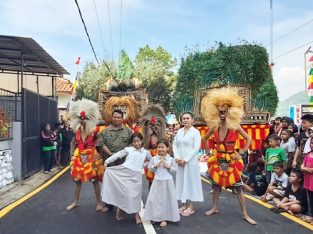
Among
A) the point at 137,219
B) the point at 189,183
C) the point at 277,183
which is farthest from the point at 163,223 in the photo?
the point at 277,183

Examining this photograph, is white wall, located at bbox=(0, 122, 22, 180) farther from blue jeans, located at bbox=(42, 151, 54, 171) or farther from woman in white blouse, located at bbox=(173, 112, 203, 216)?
woman in white blouse, located at bbox=(173, 112, 203, 216)

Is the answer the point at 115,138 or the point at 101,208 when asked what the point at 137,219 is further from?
the point at 115,138

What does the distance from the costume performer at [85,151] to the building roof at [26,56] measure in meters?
4.03

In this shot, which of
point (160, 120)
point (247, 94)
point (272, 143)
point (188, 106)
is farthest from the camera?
point (188, 106)

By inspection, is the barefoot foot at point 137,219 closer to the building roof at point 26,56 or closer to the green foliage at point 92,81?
the building roof at point 26,56

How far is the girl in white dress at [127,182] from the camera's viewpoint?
21.6 ft

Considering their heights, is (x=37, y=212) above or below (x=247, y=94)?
below

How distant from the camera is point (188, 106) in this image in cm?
1363

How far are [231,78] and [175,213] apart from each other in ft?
26.9

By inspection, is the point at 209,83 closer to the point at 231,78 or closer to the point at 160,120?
the point at 231,78

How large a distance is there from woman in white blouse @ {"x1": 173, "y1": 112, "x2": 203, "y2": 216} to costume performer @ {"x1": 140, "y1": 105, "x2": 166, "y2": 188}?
376mm

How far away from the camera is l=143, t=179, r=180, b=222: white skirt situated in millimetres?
6379

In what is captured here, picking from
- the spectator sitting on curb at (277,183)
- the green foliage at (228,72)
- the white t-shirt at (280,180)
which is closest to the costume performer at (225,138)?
the spectator sitting on curb at (277,183)

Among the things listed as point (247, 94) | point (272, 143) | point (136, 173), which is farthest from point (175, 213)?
point (247, 94)
